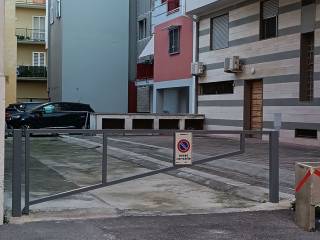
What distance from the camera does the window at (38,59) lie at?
5375cm

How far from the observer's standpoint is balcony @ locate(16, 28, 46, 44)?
53784mm

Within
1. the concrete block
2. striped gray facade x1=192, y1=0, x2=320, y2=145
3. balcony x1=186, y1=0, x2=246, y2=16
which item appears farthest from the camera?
balcony x1=186, y1=0, x2=246, y2=16

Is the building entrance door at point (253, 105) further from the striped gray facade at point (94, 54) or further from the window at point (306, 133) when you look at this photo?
the striped gray facade at point (94, 54)

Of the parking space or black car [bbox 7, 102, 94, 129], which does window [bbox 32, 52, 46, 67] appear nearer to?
black car [bbox 7, 102, 94, 129]

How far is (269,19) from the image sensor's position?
21.8 meters

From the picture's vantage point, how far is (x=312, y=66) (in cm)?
1961

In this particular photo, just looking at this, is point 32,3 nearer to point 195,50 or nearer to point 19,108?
point 19,108

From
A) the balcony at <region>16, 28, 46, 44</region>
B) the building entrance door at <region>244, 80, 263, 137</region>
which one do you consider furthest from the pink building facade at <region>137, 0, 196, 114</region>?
the balcony at <region>16, 28, 46, 44</region>

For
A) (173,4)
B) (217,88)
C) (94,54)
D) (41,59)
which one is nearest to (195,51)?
(217,88)

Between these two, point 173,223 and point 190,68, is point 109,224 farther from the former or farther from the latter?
point 190,68

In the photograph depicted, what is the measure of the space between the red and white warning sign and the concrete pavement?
1.02 metres

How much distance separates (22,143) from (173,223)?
235 centimetres

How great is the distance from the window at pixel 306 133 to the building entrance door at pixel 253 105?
2746mm

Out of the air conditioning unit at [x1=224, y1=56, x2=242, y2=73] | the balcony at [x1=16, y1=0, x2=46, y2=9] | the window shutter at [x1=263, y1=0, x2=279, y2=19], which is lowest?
the air conditioning unit at [x1=224, y1=56, x2=242, y2=73]
